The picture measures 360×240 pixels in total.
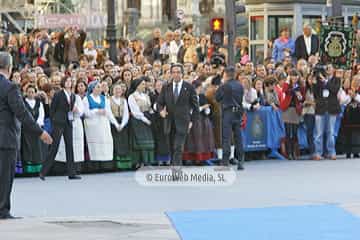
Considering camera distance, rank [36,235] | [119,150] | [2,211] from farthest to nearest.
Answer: [119,150]
[2,211]
[36,235]

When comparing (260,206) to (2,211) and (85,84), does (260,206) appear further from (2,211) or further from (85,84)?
(85,84)

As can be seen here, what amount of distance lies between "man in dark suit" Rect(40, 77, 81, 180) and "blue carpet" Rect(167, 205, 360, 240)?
17.9 ft

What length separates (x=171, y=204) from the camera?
16.7 meters

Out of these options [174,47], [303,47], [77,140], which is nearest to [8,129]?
[77,140]

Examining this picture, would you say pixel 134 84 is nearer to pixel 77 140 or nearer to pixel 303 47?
pixel 77 140

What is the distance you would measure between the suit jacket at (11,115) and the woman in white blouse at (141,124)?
7.68 metres

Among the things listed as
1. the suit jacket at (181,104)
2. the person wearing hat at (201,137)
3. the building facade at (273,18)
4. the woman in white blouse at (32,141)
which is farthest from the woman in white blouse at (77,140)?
the building facade at (273,18)

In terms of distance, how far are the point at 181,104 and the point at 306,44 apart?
10483 mm

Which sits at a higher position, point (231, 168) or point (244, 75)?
point (244, 75)

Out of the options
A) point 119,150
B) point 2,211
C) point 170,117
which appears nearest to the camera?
point 2,211

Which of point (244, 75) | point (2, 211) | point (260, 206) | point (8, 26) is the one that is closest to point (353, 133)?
point (244, 75)

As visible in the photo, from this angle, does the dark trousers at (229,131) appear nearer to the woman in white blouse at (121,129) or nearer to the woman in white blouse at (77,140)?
the woman in white blouse at (121,129)

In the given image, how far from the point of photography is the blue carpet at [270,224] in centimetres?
1333

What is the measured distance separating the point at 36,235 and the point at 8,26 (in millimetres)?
29469
